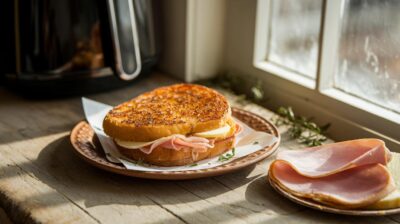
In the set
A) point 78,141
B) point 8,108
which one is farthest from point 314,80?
point 8,108

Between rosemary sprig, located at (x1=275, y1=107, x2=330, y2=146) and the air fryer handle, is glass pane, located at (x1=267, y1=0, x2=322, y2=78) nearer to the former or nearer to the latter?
rosemary sprig, located at (x1=275, y1=107, x2=330, y2=146)

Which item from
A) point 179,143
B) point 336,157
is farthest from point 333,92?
point 179,143

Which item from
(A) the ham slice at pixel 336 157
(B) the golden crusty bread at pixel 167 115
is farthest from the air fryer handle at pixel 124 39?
(A) the ham slice at pixel 336 157

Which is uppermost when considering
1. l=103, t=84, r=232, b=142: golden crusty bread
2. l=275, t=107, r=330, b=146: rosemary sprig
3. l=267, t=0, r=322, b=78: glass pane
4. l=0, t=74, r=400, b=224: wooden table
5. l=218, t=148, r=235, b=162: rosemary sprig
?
l=267, t=0, r=322, b=78: glass pane

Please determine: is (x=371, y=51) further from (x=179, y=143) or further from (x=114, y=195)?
(x=114, y=195)

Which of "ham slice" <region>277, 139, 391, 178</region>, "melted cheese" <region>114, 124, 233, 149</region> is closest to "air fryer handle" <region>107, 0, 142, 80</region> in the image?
"melted cheese" <region>114, 124, 233, 149</region>

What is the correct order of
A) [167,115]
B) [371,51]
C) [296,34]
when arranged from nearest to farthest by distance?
[167,115]
[371,51]
[296,34]
